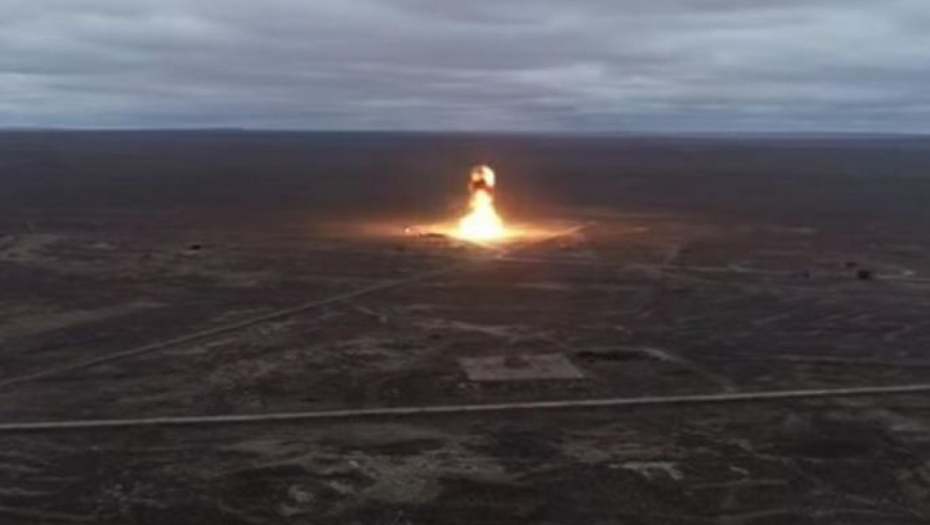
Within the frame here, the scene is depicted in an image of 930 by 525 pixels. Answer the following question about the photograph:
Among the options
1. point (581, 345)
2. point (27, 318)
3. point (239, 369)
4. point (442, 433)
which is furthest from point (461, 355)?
point (27, 318)

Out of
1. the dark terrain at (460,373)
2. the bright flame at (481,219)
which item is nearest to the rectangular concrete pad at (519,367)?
the dark terrain at (460,373)

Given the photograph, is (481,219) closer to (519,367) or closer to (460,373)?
(519,367)

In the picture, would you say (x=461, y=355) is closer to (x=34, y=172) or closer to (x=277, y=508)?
(x=277, y=508)

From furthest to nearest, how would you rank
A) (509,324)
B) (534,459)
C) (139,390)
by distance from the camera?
1. (509,324)
2. (139,390)
3. (534,459)

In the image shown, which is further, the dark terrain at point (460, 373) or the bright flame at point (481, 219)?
the bright flame at point (481, 219)

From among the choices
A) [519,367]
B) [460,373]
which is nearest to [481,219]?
[519,367]

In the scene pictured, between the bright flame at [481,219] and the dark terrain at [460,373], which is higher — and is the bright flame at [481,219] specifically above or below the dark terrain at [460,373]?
above

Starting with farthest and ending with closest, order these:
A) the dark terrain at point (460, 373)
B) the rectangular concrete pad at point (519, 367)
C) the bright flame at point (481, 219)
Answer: the bright flame at point (481, 219) → the rectangular concrete pad at point (519, 367) → the dark terrain at point (460, 373)

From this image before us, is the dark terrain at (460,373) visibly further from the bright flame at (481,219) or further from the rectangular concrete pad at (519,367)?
the bright flame at (481,219)

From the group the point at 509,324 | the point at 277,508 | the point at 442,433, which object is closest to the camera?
the point at 277,508
